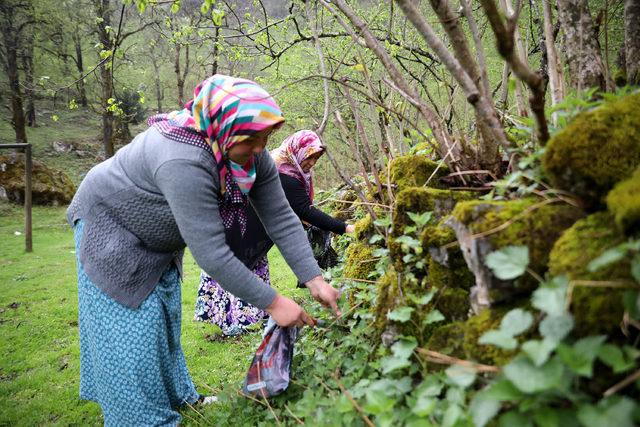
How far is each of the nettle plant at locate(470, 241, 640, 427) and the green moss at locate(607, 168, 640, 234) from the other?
84 millimetres

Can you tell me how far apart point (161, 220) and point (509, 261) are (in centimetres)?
158

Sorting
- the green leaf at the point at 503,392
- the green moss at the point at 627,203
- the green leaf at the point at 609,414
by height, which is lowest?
the green leaf at the point at 503,392

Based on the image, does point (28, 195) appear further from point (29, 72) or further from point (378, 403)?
point (29, 72)

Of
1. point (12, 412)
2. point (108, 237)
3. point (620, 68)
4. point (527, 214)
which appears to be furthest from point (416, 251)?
point (12, 412)

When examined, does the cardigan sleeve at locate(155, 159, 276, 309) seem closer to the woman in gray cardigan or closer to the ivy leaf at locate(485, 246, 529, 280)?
the woman in gray cardigan

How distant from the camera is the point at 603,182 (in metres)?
1.14

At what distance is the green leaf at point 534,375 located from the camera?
2.76 feet

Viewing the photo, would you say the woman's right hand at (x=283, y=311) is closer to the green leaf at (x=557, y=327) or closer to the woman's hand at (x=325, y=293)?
the woman's hand at (x=325, y=293)

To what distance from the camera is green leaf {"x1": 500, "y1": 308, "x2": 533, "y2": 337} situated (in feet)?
3.19

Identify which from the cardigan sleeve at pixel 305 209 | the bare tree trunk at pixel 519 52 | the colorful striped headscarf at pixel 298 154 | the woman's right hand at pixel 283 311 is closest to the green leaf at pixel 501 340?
the woman's right hand at pixel 283 311

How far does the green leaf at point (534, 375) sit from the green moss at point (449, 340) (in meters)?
0.43

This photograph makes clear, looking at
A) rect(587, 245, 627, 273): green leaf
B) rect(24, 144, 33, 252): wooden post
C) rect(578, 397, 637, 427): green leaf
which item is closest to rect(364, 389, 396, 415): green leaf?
rect(578, 397, 637, 427): green leaf

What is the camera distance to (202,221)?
1.71 meters

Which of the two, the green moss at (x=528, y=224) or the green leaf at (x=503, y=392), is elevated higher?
the green moss at (x=528, y=224)
